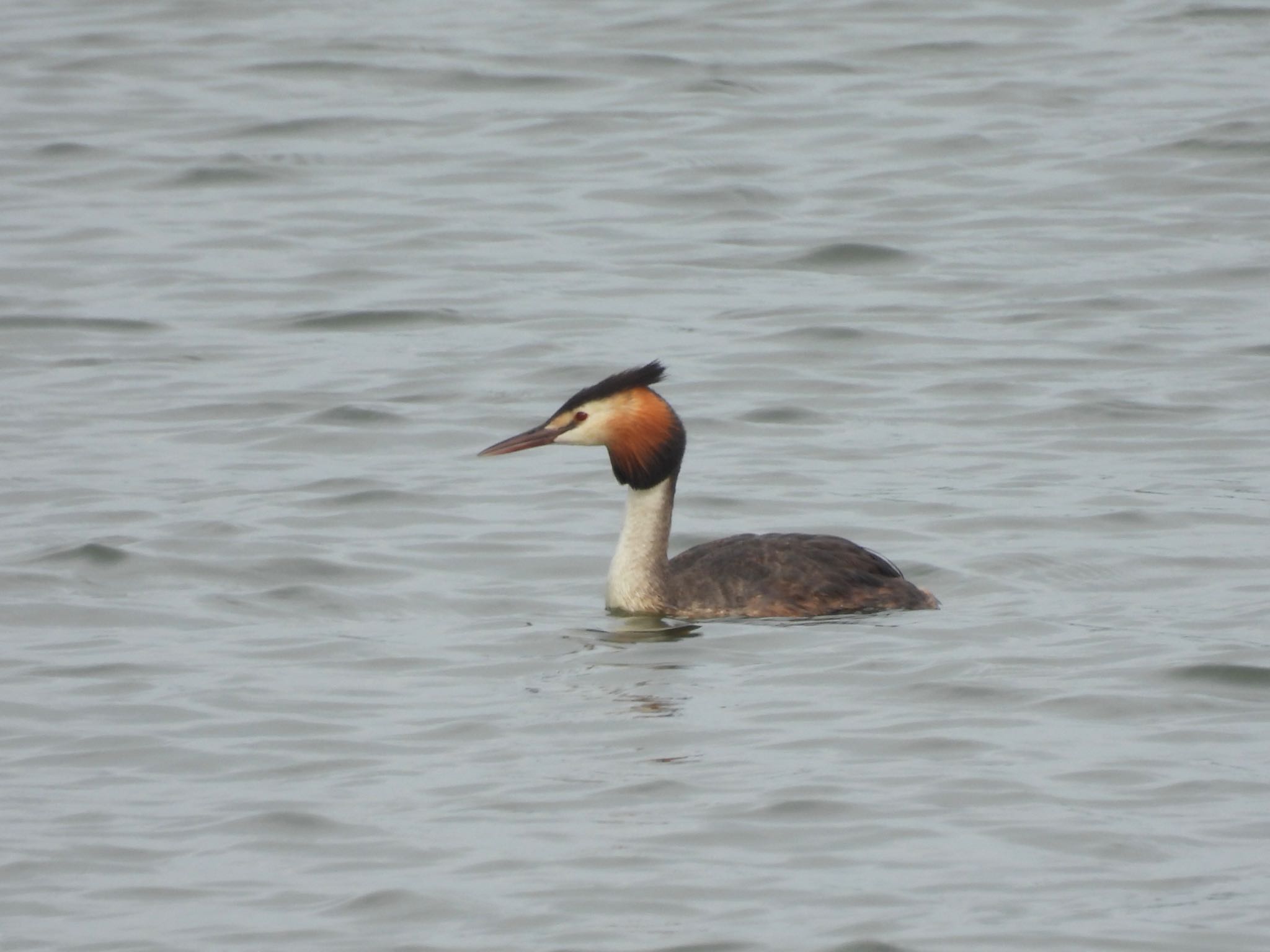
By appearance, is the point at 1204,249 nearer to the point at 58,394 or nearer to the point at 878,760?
the point at 58,394

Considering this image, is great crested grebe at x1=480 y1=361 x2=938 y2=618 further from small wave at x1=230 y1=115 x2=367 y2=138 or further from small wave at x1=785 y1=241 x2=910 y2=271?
small wave at x1=230 y1=115 x2=367 y2=138

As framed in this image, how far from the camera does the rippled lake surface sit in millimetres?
7359

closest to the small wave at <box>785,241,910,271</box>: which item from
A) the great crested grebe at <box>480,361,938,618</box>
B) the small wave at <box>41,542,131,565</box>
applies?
the great crested grebe at <box>480,361,938,618</box>

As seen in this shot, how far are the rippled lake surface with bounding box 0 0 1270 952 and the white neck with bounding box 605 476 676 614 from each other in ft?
0.39

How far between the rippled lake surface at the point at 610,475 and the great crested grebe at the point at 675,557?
128 millimetres

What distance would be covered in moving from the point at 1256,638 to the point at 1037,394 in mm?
4593

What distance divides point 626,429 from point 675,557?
0.66 meters

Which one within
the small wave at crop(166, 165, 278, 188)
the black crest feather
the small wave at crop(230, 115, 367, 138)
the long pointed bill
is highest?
the black crest feather

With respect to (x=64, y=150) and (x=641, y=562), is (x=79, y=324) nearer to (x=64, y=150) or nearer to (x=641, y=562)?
(x=64, y=150)

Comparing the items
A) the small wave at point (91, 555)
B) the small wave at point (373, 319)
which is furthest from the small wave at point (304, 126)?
the small wave at point (91, 555)

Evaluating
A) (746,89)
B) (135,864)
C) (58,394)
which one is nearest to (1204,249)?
(746,89)

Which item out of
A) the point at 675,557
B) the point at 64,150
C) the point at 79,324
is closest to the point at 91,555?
the point at 675,557

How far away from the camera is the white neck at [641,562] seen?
10.3 meters

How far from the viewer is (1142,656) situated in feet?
30.7
